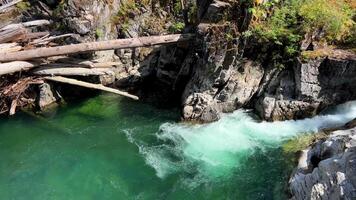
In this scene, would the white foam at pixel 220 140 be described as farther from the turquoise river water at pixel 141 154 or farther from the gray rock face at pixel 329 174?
the gray rock face at pixel 329 174

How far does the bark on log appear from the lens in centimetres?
1377

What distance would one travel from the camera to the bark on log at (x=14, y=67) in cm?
1377

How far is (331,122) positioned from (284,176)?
10.6ft

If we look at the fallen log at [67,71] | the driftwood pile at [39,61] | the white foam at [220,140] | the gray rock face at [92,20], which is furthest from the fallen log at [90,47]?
the white foam at [220,140]

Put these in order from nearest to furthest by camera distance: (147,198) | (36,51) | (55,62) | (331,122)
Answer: (147,198)
(331,122)
(36,51)
(55,62)

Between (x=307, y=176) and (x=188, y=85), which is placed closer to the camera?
(x=307, y=176)

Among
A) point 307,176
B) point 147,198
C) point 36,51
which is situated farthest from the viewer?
point 36,51

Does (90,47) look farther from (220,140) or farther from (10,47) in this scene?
(220,140)

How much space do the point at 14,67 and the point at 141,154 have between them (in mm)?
5556

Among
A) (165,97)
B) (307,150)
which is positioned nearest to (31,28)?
(165,97)

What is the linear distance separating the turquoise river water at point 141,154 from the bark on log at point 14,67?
1738mm

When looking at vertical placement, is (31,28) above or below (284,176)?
above

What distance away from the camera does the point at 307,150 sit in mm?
11695

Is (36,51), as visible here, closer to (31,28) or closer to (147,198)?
(31,28)
